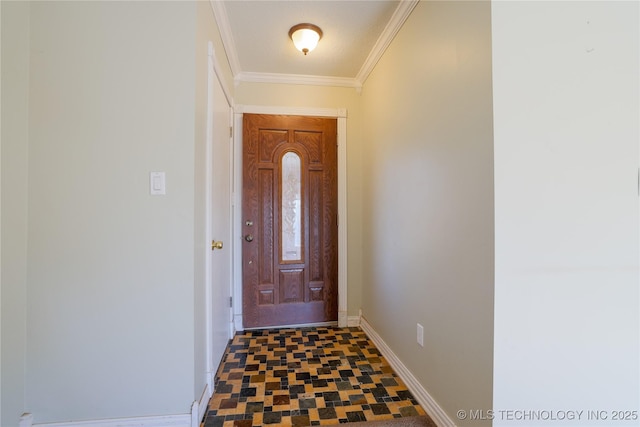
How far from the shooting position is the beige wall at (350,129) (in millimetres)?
2805

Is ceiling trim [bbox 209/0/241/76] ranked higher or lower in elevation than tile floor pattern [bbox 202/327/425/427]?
higher

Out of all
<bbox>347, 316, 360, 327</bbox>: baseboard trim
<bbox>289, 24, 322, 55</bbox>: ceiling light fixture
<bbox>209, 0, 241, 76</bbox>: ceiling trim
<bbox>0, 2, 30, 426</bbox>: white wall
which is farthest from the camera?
<bbox>347, 316, 360, 327</bbox>: baseboard trim

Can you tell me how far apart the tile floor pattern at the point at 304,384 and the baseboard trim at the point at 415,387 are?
0.04 m

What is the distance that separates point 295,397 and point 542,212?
1599mm

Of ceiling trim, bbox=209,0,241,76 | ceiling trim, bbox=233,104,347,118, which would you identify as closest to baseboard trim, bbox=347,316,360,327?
ceiling trim, bbox=233,104,347,118

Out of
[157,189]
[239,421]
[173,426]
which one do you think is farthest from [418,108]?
[173,426]

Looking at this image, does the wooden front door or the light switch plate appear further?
the wooden front door

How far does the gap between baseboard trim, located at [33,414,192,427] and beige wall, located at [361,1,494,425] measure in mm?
1286

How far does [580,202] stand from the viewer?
1.20m

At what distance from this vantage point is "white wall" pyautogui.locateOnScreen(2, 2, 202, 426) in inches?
55.1

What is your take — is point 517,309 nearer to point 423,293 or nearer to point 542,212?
point 542,212

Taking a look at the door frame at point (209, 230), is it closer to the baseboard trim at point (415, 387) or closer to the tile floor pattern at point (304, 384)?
the tile floor pattern at point (304, 384)

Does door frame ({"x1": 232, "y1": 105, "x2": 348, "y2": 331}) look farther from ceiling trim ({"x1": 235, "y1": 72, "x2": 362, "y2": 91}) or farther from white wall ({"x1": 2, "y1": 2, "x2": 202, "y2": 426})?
white wall ({"x1": 2, "y1": 2, "x2": 202, "y2": 426})

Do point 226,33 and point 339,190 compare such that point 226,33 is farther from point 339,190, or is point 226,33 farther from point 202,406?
point 202,406
